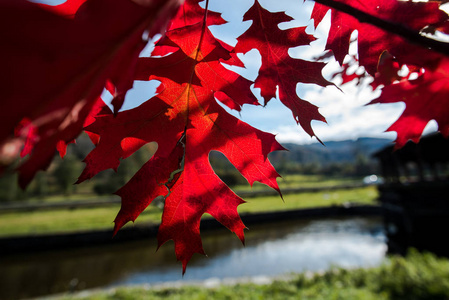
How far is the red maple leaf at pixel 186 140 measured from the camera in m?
0.57

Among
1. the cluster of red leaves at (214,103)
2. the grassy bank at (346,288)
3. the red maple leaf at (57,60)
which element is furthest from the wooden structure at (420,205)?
the red maple leaf at (57,60)

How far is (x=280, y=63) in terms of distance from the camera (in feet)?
2.25

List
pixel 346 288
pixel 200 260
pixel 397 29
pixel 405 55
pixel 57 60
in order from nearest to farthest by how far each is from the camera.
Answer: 1. pixel 57 60
2. pixel 397 29
3. pixel 405 55
4. pixel 346 288
5. pixel 200 260

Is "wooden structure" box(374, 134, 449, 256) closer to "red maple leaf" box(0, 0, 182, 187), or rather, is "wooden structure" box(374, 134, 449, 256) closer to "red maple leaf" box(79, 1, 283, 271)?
"red maple leaf" box(79, 1, 283, 271)

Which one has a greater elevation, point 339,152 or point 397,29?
point 397,29

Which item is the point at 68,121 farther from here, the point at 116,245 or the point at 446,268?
the point at 116,245

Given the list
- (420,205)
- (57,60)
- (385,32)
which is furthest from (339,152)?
(57,60)

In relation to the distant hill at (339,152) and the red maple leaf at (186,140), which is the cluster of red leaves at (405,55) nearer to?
the red maple leaf at (186,140)

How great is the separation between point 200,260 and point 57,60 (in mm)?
13390

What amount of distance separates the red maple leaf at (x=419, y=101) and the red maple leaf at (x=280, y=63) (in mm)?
182

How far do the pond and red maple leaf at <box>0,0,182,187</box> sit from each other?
9806mm

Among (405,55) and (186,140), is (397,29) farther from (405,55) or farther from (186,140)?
(186,140)

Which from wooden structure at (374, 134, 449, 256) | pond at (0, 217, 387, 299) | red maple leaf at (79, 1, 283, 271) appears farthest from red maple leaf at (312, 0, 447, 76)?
pond at (0, 217, 387, 299)

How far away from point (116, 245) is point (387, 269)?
489 inches
